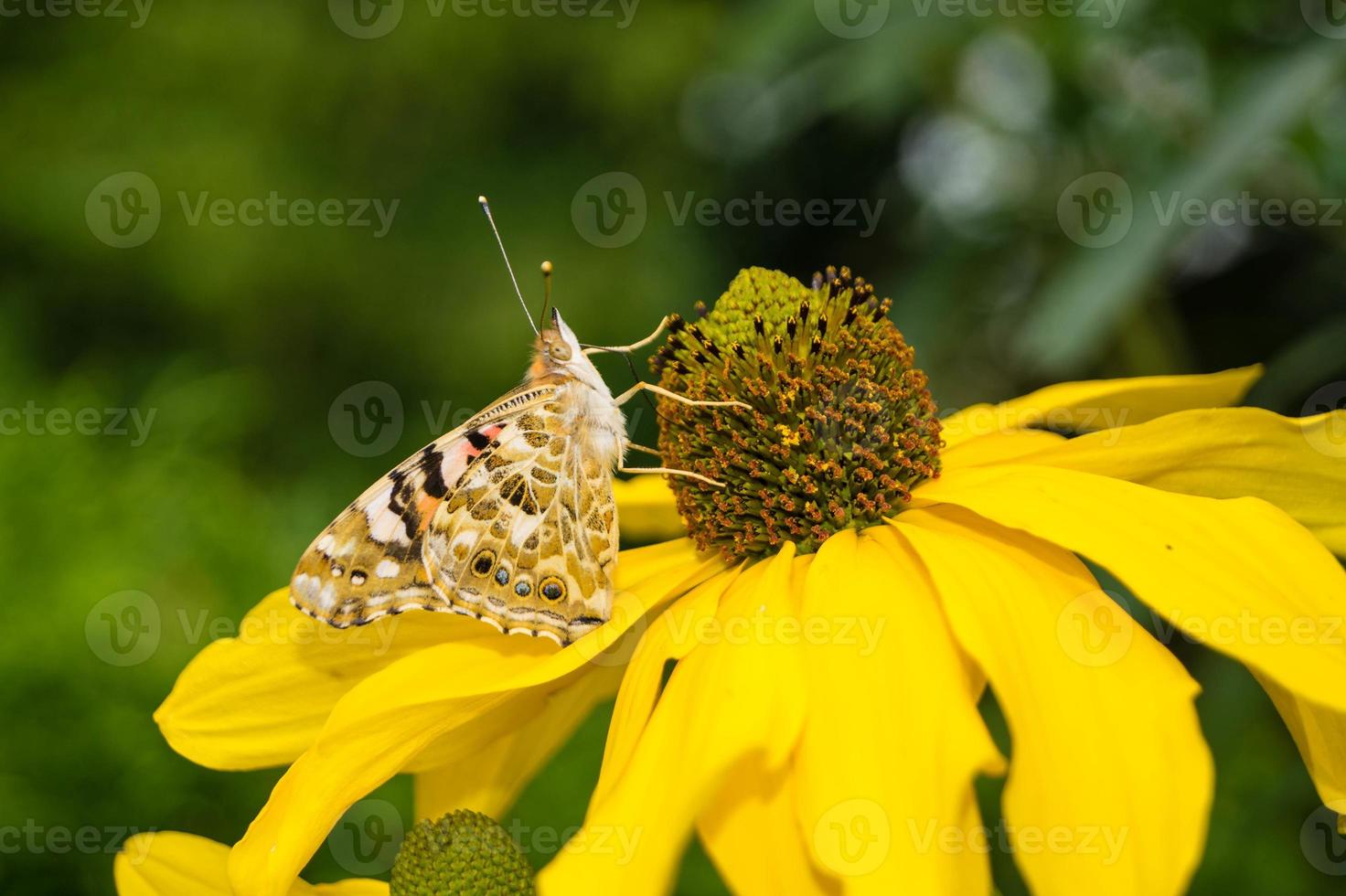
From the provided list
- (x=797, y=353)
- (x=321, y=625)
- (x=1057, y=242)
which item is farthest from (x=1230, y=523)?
(x=1057, y=242)

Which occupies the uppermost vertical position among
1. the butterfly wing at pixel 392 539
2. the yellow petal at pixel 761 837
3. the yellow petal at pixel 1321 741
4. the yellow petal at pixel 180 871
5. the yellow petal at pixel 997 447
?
the butterfly wing at pixel 392 539

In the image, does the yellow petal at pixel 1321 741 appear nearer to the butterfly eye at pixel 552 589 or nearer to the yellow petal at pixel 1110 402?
the yellow petal at pixel 1110 402

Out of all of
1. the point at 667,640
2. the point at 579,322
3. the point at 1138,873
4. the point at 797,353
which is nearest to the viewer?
the point at 1138,873

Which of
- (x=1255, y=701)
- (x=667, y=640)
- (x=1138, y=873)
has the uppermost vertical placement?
(x=667, y=640)

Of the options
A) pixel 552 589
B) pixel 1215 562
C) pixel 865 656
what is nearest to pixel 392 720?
pixel 552 589

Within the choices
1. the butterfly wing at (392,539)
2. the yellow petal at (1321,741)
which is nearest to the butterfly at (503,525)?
the butterfly wing at (392,539)

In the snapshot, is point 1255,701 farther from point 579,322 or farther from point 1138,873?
point 579,322
